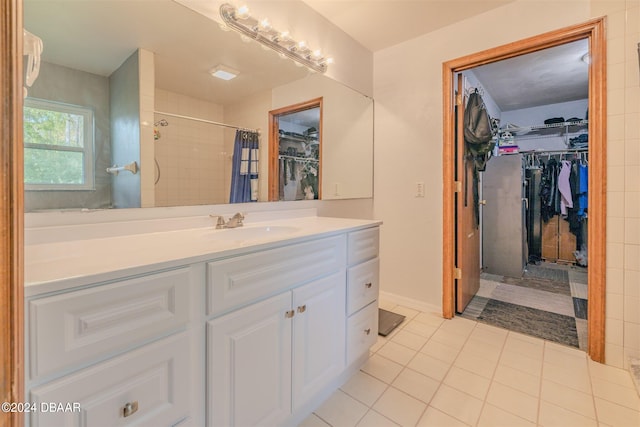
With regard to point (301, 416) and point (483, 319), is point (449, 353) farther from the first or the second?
point (301, 416)

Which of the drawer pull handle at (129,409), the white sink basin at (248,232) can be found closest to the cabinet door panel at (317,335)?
the white sink basin at (248,232)

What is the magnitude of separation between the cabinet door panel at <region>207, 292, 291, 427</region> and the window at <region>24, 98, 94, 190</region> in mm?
777

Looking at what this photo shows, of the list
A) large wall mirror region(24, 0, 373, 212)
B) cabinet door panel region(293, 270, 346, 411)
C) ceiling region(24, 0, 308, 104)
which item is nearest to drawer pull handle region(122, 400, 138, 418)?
cabinet door panel region(293, 270, 346, 411)

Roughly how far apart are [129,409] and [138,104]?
1143 mm

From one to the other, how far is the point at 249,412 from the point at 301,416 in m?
0.38

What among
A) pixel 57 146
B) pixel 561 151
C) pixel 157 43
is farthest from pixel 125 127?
pixel 561 151

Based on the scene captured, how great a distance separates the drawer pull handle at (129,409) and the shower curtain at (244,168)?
1047 mm

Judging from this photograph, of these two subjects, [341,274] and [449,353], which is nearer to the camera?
[341,274]

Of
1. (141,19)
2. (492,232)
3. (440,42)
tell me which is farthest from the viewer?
(492,232)

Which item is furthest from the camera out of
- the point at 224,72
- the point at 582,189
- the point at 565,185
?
the point at 565,185

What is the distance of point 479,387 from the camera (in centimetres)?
155

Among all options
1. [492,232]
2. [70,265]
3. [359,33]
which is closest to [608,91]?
[359,33]

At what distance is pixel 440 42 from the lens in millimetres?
2322

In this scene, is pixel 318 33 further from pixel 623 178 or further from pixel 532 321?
pixel 532 321
